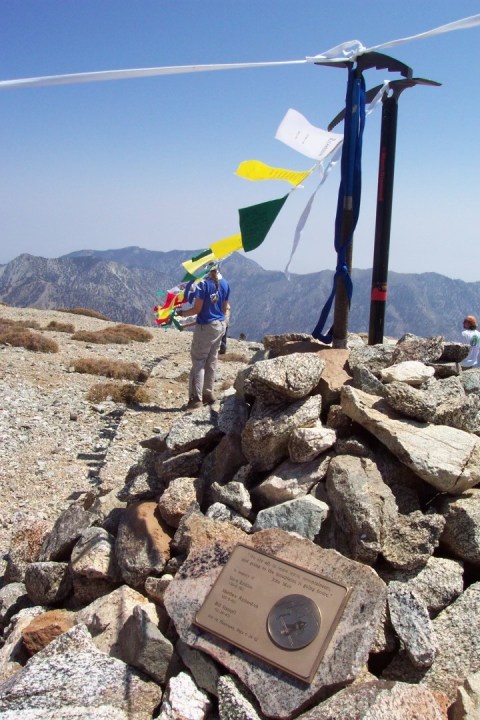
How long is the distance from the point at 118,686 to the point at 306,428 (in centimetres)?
249

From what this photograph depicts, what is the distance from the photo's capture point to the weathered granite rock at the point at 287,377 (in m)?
5.23

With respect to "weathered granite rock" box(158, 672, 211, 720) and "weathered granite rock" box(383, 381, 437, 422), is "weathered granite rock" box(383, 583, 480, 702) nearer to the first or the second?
"weathered granite rock" box(158, 672, 211, 720)

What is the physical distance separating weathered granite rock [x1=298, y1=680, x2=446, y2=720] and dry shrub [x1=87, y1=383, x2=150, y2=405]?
9.50 m

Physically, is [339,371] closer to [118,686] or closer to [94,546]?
[94,546]

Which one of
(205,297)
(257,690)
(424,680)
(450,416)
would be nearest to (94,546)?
(257,690)

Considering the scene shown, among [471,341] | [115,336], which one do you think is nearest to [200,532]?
[471,341]

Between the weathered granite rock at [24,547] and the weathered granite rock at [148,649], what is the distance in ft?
7.40

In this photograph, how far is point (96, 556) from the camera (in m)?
4.90

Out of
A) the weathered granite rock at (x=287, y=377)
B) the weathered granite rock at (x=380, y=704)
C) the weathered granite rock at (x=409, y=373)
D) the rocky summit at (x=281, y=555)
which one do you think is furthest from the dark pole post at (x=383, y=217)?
the weathered granite rock at (x=380, y=704)

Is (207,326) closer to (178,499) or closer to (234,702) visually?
(178,499)

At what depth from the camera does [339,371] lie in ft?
19.1

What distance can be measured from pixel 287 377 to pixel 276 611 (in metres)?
2.13

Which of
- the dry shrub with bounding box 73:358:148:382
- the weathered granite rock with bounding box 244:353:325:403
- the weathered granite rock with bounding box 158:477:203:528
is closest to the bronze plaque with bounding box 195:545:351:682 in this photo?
the weathered granite rock with bounding box 158:477:203:528

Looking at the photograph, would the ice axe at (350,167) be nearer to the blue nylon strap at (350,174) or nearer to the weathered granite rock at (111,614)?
the blue nylon strap at (350,174)
